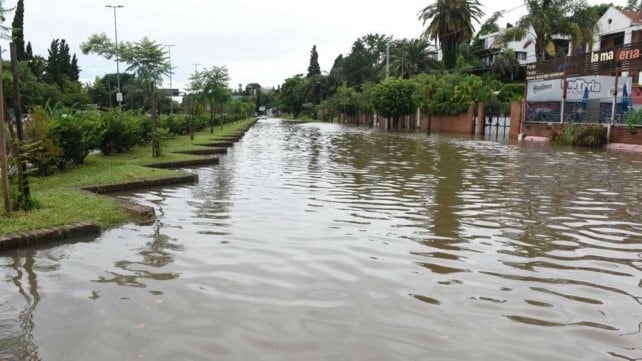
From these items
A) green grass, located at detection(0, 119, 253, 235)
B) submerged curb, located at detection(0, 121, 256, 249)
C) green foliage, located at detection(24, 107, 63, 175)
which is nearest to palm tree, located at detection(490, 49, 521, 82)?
green grass, located at detection(0, 119, 253, 235)

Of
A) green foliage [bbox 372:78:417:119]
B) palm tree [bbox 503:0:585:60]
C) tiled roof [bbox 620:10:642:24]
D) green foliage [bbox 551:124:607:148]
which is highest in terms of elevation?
tiled roof [bbox 620:10:642:24]

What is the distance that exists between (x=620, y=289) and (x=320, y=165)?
12.3 meters

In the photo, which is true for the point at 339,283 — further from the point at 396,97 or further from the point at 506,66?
the point at 506,66

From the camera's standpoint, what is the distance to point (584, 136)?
27.4 meters

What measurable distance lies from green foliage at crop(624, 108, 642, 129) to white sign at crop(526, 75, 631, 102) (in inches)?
141

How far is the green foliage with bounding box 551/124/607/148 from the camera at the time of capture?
26.9 m

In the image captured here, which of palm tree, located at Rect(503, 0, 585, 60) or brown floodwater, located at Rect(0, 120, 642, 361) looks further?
palm tree, located at Rect(503, 0, 585, 60)

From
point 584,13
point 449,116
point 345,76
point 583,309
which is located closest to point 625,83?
point 584,13

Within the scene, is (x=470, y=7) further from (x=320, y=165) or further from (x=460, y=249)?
(x=460, y=249)

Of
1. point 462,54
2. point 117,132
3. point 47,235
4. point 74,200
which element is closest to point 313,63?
point 462,54

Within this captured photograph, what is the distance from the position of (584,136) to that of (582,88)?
503 cm

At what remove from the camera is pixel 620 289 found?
5.27 metres

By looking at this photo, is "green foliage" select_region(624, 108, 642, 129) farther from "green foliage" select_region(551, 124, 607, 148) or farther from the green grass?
the green grass

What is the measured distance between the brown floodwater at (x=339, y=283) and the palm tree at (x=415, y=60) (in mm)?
58833
